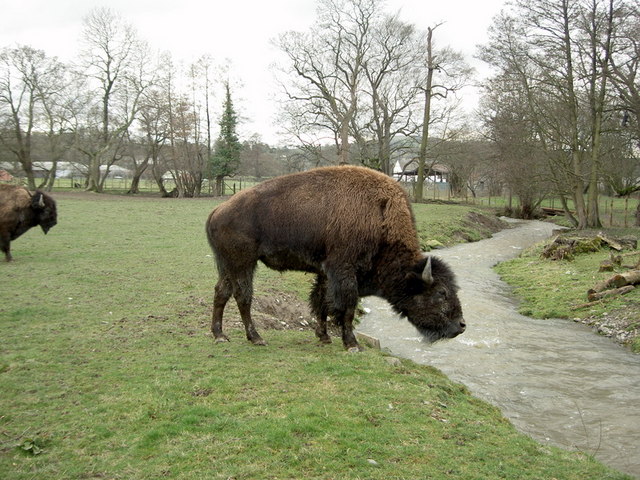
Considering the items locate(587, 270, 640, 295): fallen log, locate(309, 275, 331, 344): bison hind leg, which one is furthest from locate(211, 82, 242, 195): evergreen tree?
locate(309, 275, 331, 344): bison hind leg

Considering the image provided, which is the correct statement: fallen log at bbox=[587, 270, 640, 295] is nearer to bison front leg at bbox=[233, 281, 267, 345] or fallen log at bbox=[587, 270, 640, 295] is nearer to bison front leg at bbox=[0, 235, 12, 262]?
bison front leg at bbox=[233, 281, 267, 345]

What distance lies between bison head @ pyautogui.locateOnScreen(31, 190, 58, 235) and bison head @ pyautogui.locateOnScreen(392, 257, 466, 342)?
40.9 feet

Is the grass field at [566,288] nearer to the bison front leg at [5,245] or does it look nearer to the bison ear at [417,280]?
the bison ear at [417,280]

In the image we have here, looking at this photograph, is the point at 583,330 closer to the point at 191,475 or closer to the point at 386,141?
the point at 191,475

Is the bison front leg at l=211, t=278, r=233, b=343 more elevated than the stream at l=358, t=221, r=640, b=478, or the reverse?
the bison front leg at l=211, t=278, r=233, b=343

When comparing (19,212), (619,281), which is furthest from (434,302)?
(19,212)

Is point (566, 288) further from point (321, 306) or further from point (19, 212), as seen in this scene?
point (19, 212)

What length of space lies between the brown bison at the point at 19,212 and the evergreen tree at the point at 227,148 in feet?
125

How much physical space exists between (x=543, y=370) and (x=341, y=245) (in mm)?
4309

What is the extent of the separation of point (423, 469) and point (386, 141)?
40.4 meters

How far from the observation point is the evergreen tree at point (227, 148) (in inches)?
2092

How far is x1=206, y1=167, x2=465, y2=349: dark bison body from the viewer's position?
6.89 m

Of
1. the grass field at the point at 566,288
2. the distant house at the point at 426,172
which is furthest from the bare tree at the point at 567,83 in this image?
the distant house at the point at 426,172

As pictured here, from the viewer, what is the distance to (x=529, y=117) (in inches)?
1079
